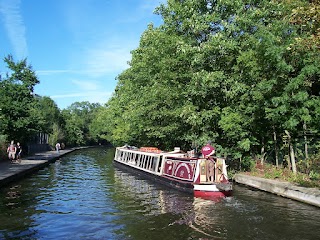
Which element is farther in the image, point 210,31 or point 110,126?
point 110,126

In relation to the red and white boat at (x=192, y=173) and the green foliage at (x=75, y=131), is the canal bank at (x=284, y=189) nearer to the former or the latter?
the red and white boat at (x=192, y=173)

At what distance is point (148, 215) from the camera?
1265 cm

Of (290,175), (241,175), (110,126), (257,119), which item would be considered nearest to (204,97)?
(257,119)

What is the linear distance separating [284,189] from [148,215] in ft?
21.3

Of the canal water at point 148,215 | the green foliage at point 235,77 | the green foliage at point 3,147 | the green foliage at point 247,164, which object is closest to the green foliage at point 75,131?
the green foliage at point 3,147

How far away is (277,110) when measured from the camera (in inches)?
647

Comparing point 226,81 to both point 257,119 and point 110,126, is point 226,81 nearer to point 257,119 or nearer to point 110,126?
point 257,119

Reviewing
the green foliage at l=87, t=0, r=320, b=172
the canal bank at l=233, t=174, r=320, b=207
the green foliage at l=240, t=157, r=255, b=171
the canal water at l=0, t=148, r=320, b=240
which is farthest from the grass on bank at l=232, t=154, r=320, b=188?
the canal water at l=0, t=148, r=320, b=240

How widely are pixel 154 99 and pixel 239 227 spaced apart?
16.4 meters

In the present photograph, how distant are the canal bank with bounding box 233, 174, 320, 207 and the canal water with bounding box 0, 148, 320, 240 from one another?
0.33m

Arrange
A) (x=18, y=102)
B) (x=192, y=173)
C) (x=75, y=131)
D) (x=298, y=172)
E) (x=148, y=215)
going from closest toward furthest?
1. (x=148, y=215)
2. (x=192, y=173)
3. (x=298, y=172)
4. (x=18, y=102)
5. (x=75, y=131)

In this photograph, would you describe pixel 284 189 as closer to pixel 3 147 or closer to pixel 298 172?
pixel 298 172

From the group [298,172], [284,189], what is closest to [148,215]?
[284,189]

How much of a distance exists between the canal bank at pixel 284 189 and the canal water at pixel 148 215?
326mm
